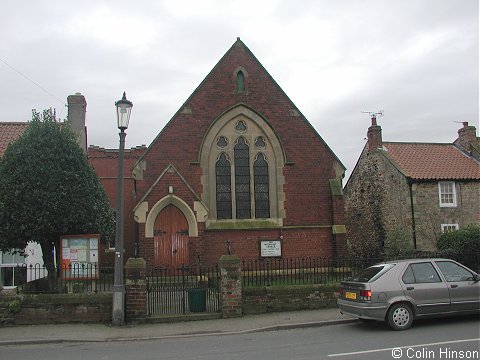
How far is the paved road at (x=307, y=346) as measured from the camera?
8258 mm

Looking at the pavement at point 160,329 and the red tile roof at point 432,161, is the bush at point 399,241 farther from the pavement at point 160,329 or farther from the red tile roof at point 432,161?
the pavement at point 160,329

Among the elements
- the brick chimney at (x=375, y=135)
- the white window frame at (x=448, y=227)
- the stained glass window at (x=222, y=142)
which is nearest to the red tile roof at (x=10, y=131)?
the stained glass window at (x=222, y=142)

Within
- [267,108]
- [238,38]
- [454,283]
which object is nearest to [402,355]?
[454,283]

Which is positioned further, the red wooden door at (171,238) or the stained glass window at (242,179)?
the stained glass window at (242,179)

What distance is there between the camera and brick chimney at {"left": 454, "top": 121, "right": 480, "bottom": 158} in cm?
2834

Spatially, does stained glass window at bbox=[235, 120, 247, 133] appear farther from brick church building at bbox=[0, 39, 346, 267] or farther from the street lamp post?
the street lamp post

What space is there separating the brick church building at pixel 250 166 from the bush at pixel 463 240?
14.6ft

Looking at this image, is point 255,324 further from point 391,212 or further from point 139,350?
point 391,212

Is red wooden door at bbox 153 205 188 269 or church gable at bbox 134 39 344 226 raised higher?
church gable at bbox 134 39 344 226

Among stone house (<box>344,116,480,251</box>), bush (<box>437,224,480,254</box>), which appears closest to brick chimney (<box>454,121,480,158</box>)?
stone house (<box>344,116,480,251</box>)

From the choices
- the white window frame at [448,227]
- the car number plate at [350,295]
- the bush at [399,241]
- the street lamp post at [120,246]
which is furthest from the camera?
the white window frame at [448,227]

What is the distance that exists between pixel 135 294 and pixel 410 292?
262 inches

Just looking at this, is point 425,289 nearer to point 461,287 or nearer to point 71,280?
point 461,287

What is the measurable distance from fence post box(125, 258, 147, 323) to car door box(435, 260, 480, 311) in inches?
283
